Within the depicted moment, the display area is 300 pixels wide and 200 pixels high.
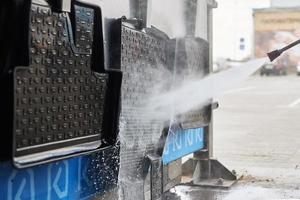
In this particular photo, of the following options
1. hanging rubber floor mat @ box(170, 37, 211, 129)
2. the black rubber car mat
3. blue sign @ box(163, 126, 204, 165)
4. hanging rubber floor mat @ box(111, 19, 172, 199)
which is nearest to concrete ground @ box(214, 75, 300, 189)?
blue sign @ box(163, 126, 204, 165)

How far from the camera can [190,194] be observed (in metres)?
4.83

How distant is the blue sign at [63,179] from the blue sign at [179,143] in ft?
2.80

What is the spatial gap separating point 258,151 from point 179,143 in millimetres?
4147

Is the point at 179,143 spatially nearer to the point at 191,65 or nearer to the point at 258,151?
the point at 191,65

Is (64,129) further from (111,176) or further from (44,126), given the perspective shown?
(111,176)

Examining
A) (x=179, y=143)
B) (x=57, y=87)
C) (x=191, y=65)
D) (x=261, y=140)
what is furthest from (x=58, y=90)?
(x=261, y=140)

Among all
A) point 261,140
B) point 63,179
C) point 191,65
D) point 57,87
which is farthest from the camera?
point 261,140

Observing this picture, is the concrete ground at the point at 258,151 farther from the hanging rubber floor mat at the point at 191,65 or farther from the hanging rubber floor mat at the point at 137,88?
the hanging rubber floor mat at the point at 137,88

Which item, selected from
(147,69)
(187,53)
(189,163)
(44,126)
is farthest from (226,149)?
(44,126)

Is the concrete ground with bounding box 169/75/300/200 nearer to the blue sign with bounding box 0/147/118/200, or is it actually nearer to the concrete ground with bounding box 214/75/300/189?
the concrete ground with bounding box 214/75/300/189

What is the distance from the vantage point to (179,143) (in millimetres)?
3584

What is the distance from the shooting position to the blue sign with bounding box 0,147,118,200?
6.08 ft

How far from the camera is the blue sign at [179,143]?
11.0 feet

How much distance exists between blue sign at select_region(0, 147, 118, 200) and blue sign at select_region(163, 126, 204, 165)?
853mm
